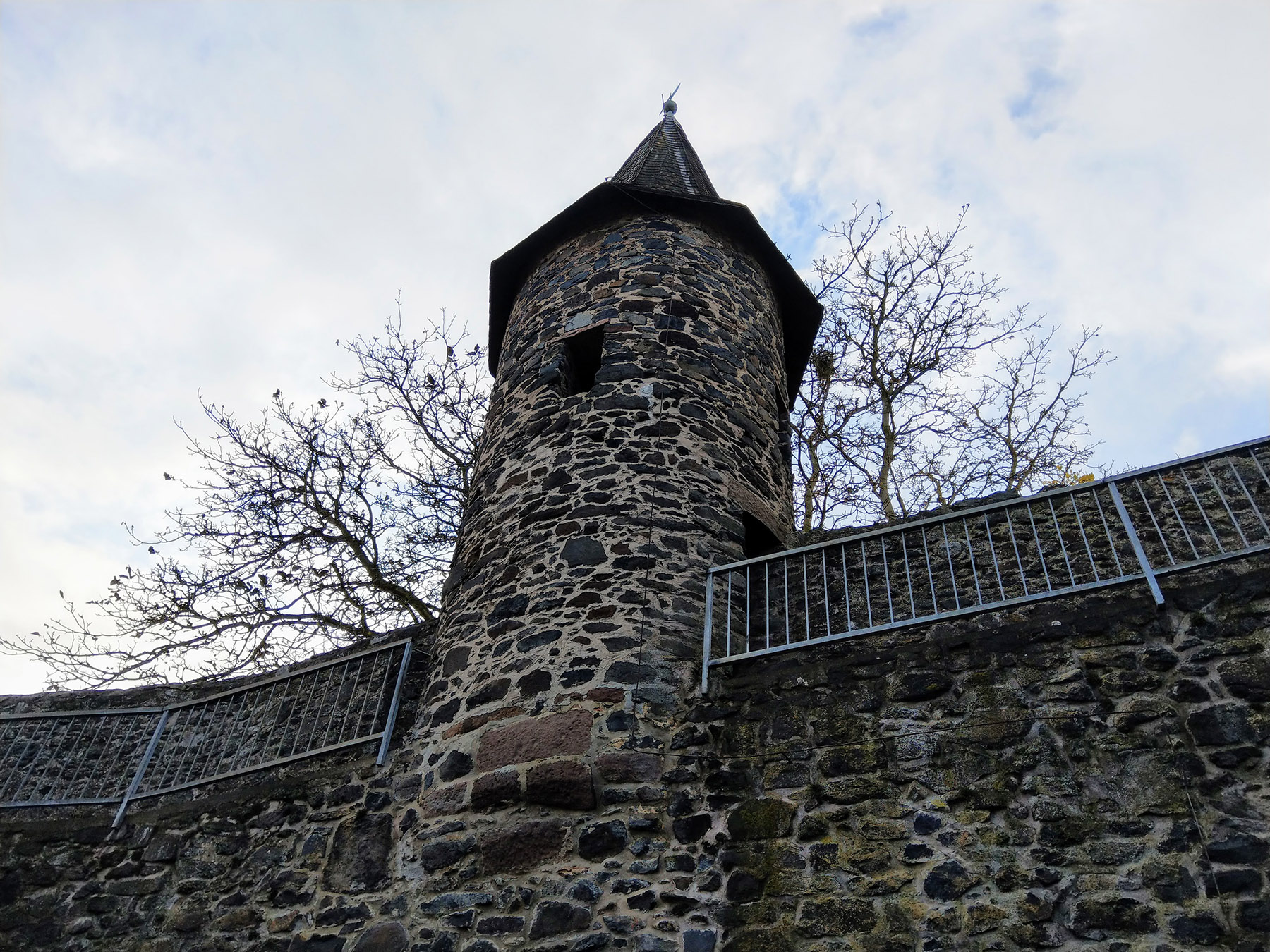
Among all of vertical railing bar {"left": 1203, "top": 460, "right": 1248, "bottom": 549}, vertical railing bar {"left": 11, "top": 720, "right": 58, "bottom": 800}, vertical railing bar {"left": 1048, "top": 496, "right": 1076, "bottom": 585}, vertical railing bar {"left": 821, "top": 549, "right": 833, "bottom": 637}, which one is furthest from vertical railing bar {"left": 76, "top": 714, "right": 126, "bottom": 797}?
vertical railing bar {"left": 1203, "top": 460, "right": 1248, "bottom": 549}

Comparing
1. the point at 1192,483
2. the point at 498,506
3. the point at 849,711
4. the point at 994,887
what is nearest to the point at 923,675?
the point at 849,711

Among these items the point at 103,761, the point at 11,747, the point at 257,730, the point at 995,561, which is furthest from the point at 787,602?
the point at 11,747

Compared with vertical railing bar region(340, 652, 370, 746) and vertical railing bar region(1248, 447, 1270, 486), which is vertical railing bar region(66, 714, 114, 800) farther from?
vertical railing bar region(1248, 447, 1270, 486)

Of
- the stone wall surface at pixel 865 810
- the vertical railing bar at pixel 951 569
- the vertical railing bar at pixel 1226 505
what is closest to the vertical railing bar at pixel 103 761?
the stone wall surface at pixel 865 810

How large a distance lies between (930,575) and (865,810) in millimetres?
1286

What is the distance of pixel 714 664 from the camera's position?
498cm

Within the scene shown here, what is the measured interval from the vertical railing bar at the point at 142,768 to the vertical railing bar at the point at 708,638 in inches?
92.1

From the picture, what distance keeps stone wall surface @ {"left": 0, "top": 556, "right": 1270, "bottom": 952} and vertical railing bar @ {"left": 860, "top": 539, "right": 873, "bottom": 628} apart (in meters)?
0.25

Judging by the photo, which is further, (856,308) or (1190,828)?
(856,308)

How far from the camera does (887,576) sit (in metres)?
4.84

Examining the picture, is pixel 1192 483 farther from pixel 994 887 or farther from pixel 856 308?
pixel 856 308

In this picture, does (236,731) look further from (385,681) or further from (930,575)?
(930,575)

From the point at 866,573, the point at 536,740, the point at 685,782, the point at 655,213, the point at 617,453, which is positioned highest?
the point at 655,213

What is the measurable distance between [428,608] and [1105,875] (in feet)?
25.8
